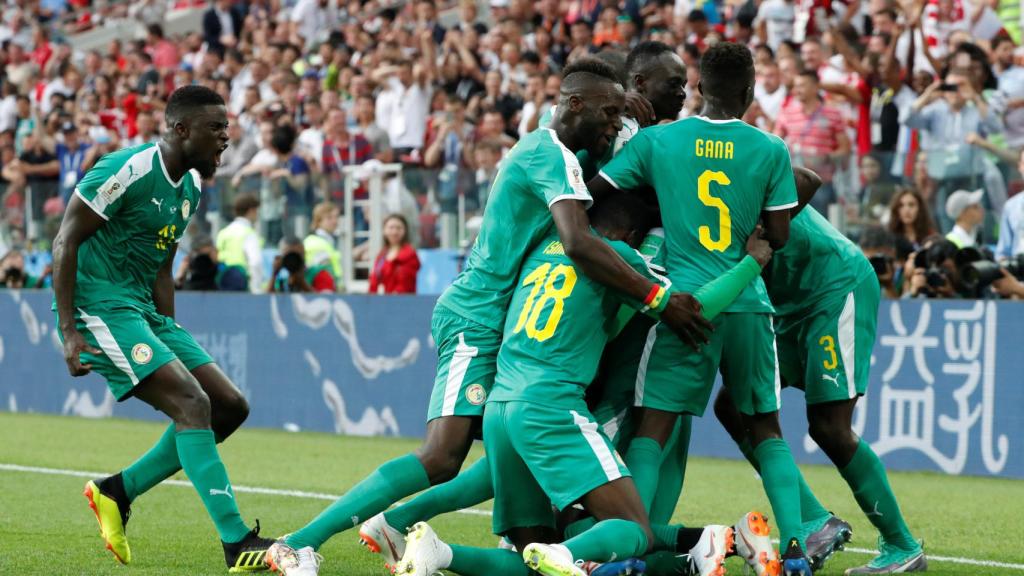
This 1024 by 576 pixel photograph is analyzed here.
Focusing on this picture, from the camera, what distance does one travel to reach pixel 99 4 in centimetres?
2852

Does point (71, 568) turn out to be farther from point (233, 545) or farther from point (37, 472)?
point (37, 472)

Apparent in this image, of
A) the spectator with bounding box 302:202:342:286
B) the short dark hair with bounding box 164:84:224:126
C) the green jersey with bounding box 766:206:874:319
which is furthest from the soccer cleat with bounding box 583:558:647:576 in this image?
the spectator with bounding box 302:202:342:286

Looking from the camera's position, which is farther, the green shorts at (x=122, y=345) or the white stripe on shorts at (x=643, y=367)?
the green shorts at (x=122, y=345)

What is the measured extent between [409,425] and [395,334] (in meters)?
0.78

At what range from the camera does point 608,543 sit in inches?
210

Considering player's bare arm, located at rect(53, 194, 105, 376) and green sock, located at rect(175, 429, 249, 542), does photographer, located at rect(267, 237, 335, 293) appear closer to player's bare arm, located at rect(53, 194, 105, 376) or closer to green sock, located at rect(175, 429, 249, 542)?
player's bare arm, located at rect(53, 194, 105, 376)

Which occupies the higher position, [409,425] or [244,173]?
[244,173]

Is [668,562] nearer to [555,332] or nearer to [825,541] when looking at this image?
[825,541]

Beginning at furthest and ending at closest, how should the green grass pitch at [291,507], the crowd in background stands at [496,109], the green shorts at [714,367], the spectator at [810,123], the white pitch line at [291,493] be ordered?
the spectator at [810,123] → the crowd in background stands at [496,109] → the white pitch line at [291,493] → the green grass pitch at [291,507] → the green shorts at [714,367]

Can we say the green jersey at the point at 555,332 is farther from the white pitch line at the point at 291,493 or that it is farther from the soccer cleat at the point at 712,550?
the white pitch line at the point at 291,493

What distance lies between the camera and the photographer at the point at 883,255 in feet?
36.3

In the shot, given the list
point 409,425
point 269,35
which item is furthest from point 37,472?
point 269,35

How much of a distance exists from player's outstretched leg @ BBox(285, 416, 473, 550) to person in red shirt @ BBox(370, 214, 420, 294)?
7.50m

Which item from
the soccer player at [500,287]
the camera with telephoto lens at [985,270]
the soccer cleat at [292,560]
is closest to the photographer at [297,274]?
the camera with telephoto lens at [985,270]
